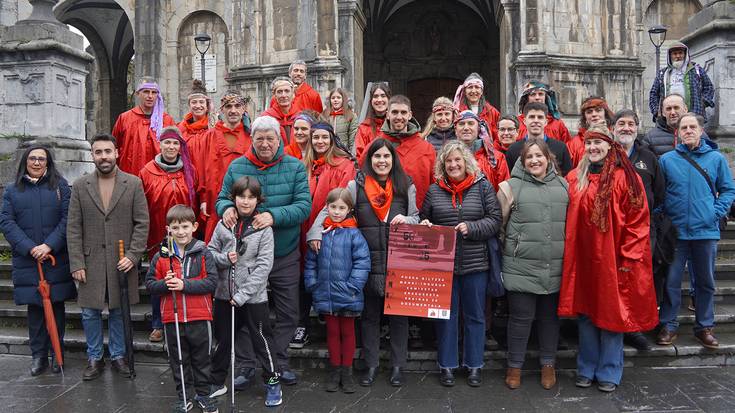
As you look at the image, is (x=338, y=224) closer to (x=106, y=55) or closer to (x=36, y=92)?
(x=36, y=92)

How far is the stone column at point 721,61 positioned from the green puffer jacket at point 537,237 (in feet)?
16.2

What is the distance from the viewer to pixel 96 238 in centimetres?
453

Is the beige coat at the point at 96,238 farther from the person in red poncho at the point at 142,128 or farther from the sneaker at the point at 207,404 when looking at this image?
the sneaker at the point at 207,404

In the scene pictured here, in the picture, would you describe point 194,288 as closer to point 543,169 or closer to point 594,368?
point 543,169

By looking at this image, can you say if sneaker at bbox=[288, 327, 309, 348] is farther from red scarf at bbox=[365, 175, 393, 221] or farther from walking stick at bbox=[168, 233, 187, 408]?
red scarf at bbox=[365, 175, 393, 221]

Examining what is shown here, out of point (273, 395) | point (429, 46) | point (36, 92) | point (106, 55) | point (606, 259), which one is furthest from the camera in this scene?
point (106, 55)

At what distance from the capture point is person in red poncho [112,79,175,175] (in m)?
5.62

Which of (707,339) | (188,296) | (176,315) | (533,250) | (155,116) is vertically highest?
(155,116)

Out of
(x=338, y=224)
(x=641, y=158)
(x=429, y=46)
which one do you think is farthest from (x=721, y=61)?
(x=429, y=46)

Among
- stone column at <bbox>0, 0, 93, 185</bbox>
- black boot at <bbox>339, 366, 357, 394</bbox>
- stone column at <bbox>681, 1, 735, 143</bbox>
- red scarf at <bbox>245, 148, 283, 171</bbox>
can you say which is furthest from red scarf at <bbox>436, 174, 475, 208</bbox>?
stone column at <bbox>0, 0, 93, 185</bbox>

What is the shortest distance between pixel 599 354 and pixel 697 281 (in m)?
1.22

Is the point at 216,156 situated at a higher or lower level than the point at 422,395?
higher

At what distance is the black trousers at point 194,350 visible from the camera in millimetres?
3811

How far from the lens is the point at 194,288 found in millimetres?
3771
